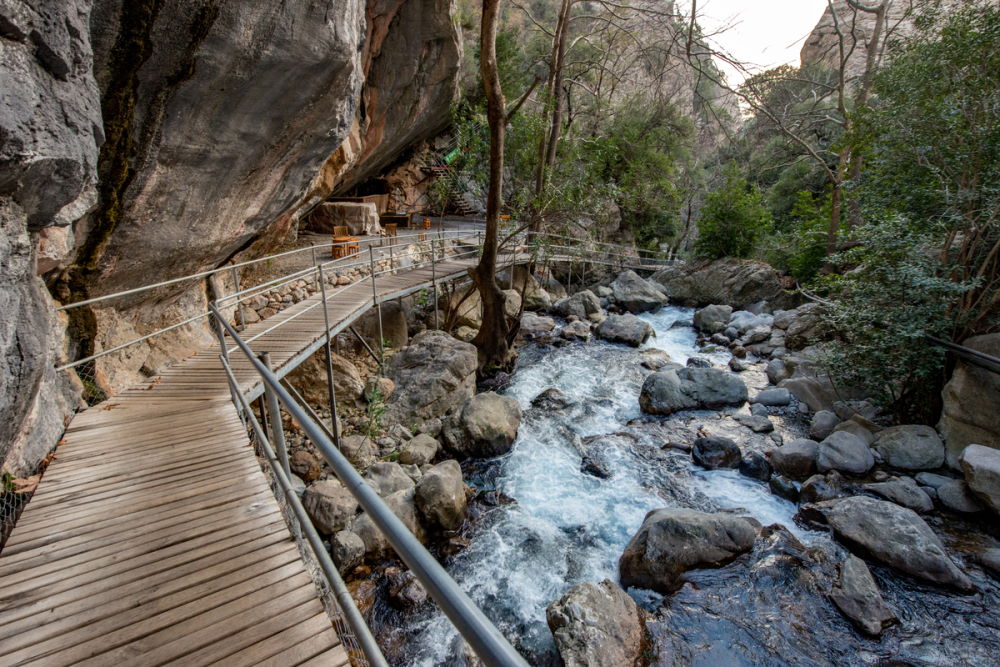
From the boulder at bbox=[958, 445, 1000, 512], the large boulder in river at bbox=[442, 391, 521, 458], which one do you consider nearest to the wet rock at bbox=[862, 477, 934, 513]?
the boulder at bbox=[958, 445, 1000, 512]

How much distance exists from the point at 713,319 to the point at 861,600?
10411 millimetres

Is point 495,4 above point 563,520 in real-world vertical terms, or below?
above

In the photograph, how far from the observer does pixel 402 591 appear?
440 centimetres

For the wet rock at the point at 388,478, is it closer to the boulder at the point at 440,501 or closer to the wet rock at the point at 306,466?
the boulder at the point at 440,501

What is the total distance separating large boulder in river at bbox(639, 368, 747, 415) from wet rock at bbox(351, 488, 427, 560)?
4.99 meters

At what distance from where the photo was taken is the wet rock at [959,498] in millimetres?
4883

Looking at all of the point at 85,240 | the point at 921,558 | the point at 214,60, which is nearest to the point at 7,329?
the point at 85,240

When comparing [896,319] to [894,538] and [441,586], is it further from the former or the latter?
[441,586]

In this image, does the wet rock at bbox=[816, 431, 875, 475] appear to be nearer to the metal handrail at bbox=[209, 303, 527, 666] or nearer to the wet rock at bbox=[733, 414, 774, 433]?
the wet rock at bbox=[733, 414, 774, 433]

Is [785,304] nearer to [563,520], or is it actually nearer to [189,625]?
[563,520]

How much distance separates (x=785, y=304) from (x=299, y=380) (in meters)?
13.9

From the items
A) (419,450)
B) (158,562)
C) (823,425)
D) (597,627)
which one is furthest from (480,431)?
(823,425)

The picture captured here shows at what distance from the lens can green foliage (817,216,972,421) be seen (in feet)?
19.1

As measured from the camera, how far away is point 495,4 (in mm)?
7309
